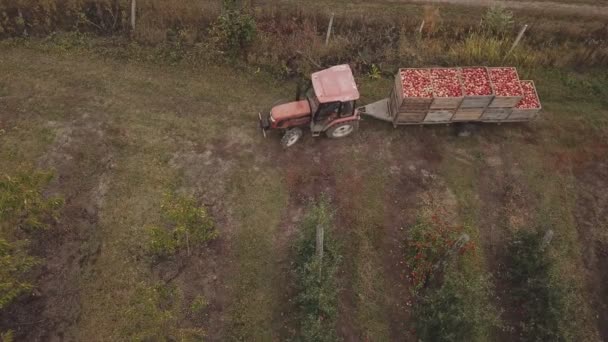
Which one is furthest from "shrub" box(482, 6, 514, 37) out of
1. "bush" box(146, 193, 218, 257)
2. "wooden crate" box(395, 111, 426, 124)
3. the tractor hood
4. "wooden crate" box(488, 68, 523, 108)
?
"bush" box(146, 193, 218, 257)

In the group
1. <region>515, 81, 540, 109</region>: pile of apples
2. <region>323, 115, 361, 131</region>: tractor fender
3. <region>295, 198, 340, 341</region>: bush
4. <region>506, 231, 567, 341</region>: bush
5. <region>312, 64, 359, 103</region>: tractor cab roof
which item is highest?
<region>312, 64, 359, 103</region>: tractor cab roof

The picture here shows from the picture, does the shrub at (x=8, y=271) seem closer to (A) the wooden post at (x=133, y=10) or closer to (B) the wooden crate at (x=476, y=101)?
(A) the wooden post at (x=133, y=10)

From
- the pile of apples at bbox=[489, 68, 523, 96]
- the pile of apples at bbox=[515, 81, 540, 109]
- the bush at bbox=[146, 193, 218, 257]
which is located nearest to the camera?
the bush at bbox=[146, 193, 218, 257]

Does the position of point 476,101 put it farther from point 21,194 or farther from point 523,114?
point 21,194

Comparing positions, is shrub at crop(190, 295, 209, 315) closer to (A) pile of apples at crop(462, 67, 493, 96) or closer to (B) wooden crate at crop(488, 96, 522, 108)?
(A) pile of apples at crop(462, 67, 493, 96)

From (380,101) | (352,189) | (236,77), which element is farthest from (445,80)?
(236,77)

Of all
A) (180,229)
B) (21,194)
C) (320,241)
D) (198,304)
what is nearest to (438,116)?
(320,241)
